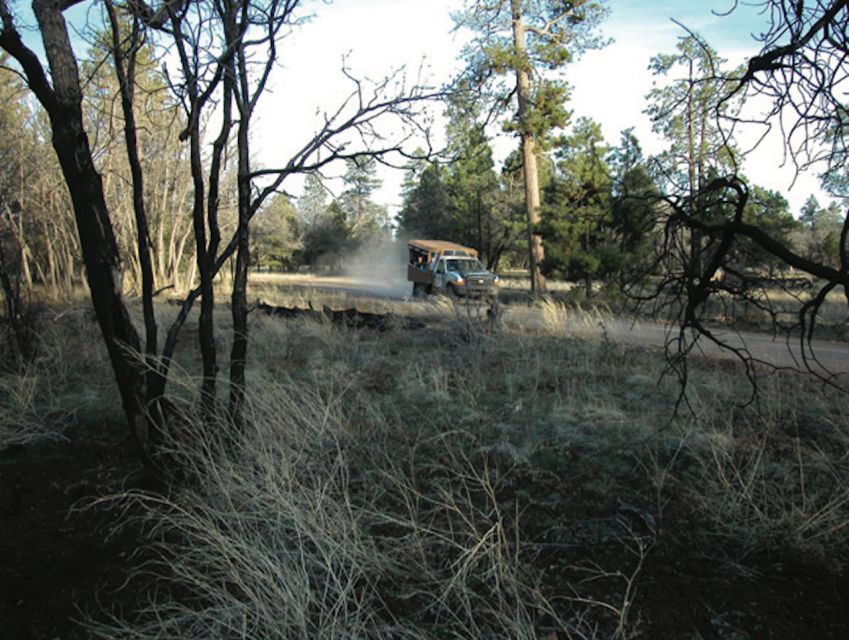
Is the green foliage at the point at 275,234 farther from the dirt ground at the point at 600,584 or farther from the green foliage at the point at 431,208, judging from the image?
the dirt ground at the point at 600,584

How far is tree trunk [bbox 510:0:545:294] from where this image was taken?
19078 mm

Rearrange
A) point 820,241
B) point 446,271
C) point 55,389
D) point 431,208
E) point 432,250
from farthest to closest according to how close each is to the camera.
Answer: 1. point 431,208
2. point 432,250
3. point 446,271
4. point 820,241
5. point 55,389

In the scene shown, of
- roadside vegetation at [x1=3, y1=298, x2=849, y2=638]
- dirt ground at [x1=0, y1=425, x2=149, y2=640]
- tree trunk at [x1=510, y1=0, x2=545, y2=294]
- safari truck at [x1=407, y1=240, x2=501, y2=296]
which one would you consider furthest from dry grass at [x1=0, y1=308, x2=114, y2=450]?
tree trunk at [x1=510, y1=0, x2=545, y2=294]

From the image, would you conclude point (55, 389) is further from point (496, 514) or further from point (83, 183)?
point (496, 514)

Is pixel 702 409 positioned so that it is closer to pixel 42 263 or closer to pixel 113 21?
pixel 113 21

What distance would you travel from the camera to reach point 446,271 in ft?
66.0

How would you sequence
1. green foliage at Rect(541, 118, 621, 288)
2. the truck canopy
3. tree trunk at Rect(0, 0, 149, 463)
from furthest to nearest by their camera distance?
the truck canopy, green foliage at Rect(541, 118, 621, 288), tree trunk at Rect(0, 0, 149, 463)

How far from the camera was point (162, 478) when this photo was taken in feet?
11.6

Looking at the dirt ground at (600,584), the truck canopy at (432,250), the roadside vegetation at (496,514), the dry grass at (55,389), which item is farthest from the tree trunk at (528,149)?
the dirt ground at (600,584)

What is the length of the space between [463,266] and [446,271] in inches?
30.5

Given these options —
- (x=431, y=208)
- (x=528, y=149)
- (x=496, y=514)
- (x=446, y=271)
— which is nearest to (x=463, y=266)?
(x=446, y=271)

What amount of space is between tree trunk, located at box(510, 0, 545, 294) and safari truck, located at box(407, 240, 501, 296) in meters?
1.62

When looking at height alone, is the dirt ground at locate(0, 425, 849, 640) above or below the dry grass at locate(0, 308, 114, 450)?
below

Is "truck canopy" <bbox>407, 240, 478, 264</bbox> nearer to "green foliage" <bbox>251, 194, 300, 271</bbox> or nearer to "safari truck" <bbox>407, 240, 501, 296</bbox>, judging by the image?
"safari truck" <bbox>407, 240, 501, 296</bbox>
